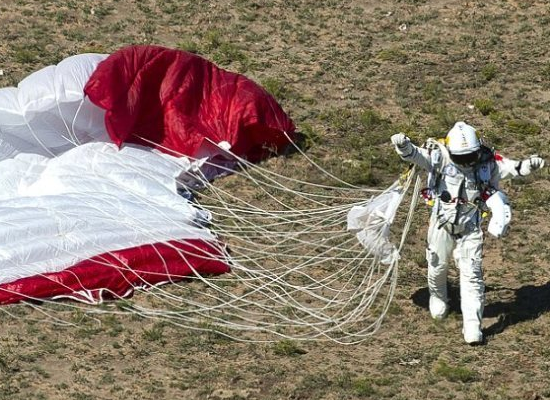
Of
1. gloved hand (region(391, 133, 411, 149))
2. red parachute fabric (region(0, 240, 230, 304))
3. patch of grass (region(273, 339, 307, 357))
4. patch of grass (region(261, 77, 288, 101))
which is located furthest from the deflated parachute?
gloved hand (region(391, 133, 411, 149))

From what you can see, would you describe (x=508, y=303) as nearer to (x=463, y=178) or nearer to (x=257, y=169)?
(x=463, y=178)

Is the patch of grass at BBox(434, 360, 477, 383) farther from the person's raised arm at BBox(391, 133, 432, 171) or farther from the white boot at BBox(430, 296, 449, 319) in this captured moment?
the person's raised arm at BBox(391, 133, 432, 171)

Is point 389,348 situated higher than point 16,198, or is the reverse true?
point 16,198

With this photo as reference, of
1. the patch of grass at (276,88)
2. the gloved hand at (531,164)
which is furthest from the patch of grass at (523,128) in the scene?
the gloved hand at (531,164)

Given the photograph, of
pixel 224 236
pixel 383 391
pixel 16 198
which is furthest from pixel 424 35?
pixel 383 391

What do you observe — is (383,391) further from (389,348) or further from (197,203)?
(197,203)

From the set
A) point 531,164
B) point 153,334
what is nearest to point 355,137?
point 531,164
